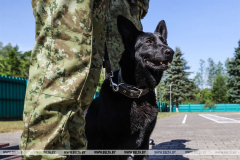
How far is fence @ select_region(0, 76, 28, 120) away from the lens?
13.7 meters

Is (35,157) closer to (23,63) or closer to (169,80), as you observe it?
(23,63)

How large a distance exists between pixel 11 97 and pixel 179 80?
54.8 meters

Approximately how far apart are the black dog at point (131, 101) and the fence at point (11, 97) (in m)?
12.5

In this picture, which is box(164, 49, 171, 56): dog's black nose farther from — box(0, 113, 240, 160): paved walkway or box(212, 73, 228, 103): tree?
box(212, 73, 228, 103): tree

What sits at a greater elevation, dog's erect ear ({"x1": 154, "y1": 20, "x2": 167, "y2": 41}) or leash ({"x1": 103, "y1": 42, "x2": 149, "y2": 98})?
dog's erect ear ({"x1": 154, "y1": 20, "x2": 167, "y2": 41})

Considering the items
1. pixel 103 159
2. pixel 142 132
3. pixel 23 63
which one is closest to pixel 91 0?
pixel 142 132

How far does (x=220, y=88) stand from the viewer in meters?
68.7

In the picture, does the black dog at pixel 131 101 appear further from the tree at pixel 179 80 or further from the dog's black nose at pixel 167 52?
the tree at pixel 179 80

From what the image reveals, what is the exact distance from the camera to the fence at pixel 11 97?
1366 cm

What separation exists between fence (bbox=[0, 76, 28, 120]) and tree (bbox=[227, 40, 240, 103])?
4478cm

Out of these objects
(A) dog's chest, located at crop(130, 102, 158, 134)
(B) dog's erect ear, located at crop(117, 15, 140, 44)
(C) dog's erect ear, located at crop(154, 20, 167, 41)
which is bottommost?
(A) dog's chest, located at crop(130, 102, 158, 134)

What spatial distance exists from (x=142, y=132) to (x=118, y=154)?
311 millimetres

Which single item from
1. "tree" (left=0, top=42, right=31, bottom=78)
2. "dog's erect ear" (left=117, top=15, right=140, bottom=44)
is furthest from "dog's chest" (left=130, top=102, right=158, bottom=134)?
"tree" (left=0, top=42, right=31, bottom=78)

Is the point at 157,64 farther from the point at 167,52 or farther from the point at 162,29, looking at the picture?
the point at 162,29
